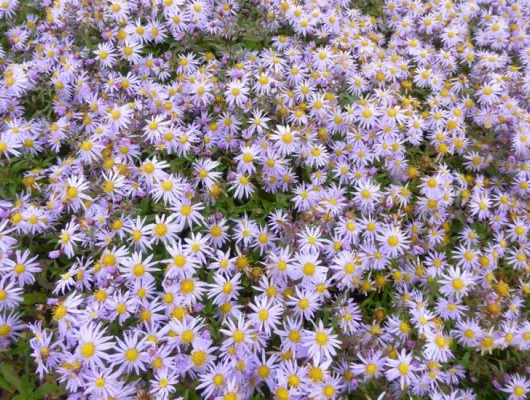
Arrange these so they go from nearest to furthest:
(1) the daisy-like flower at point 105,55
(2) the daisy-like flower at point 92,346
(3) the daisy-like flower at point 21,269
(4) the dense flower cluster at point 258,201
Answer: (2) the daisy-like flower at point 92,346 < (4) the dense flower cluster at point 258,201 < (3) the daisy-like flower at point 21,269 < (1) the daisy-like flower at point 105,55

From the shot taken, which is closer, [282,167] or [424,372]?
[424,372]

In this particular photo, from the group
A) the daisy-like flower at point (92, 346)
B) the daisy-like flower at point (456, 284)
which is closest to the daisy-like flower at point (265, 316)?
the daisy-like flower at point (92, 346)

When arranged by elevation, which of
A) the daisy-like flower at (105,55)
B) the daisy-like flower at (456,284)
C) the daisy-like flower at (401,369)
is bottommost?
the daisy-like flower at (401,369)

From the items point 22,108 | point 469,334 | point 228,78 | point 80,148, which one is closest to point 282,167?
point 228,78

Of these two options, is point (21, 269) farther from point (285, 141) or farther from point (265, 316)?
point (285, 141)

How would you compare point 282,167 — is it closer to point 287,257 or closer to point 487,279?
point 287,257

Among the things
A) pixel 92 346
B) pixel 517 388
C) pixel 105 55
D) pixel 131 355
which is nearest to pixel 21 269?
pixel 92 346

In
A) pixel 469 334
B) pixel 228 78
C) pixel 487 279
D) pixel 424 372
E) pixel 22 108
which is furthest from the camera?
pixel 228 78

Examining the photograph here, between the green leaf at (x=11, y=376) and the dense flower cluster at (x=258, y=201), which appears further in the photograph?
the dense flower cluster at (x=258, y=201)

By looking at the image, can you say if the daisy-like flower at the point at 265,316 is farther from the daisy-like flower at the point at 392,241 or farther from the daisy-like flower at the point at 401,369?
the daisy-like flower at the point at 392,241
